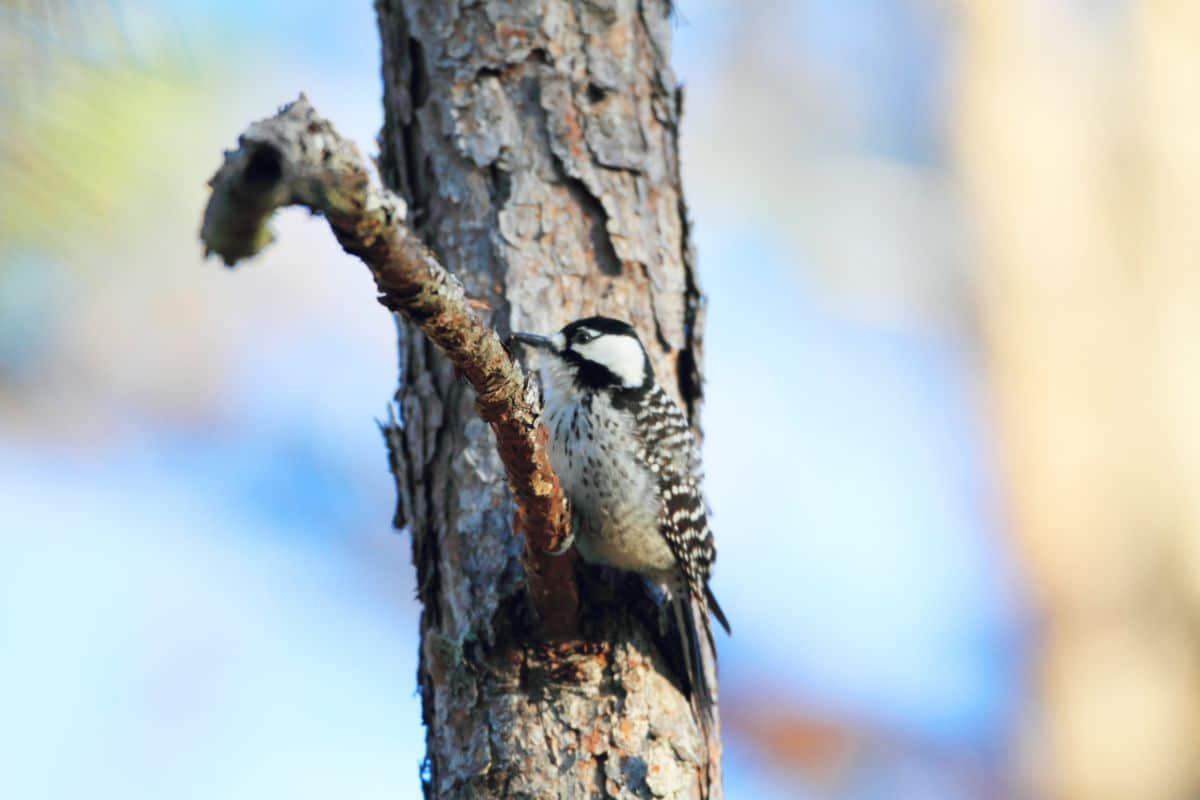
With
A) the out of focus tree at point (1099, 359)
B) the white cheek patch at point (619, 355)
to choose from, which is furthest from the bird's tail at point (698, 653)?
the out of focus tree at point (1099, 359)

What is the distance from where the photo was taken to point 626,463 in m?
3.90

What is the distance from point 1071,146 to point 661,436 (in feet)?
12.3

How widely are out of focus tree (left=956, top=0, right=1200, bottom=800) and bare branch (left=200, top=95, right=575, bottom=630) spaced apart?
3.96 m

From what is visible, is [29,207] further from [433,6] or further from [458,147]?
[433,6]

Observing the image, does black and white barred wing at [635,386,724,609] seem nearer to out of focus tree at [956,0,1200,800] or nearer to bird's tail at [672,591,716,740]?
bird's tail at [672,591,716,740]

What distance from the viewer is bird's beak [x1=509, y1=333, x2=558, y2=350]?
3.55m

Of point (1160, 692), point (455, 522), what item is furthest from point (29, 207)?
point (1160, 692)

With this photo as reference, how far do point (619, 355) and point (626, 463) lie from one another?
0.33 meters

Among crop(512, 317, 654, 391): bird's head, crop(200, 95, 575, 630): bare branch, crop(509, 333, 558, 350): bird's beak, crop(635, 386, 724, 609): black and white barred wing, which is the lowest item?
crop(200, 95, 575, 630): bare branch

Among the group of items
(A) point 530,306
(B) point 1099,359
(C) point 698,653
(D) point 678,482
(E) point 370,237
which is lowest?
(E) point 370,237

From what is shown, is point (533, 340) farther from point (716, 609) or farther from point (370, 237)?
point (370, 237)

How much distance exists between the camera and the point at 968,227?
7016 mm

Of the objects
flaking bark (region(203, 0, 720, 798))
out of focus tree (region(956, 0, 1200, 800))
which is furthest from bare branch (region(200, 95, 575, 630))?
out of focus tree (region(956, 0, 1200, 800))

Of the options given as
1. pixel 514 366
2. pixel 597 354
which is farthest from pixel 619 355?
pixel 514 366
